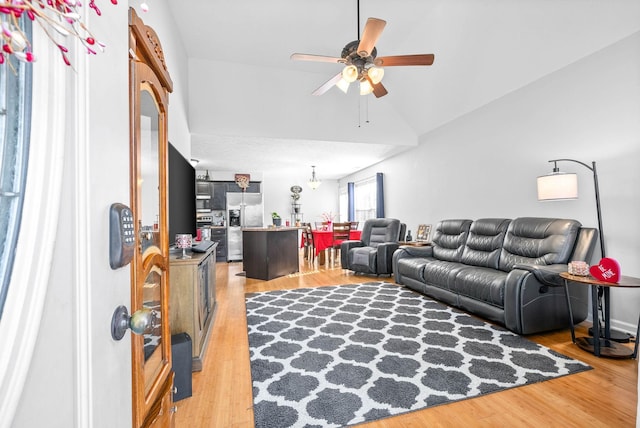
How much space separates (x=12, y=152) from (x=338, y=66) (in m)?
5.07

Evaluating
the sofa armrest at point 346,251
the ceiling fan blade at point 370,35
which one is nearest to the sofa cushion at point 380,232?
the sofa armrest at point 346,251

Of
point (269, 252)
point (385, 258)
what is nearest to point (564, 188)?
point (385, 258)

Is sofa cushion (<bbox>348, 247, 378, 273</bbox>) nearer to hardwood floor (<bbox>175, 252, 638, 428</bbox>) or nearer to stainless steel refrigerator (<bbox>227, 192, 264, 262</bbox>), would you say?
hardwood floor (<bbox>175, 252, 638, 428</bbox>)

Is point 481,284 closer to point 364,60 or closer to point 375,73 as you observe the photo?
point 375,73

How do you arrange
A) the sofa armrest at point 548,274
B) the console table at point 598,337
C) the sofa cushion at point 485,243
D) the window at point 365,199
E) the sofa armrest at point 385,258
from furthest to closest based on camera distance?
1. the window at point 365,199
2. the sofa armrest at point 385,258
3. the sofa cushion at point 485,243
4. the sofa armrest at point 548,274
5. the console table at point 598,337

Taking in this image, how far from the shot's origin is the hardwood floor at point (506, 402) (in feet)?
5.09

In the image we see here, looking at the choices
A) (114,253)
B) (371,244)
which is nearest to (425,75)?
(371,244)

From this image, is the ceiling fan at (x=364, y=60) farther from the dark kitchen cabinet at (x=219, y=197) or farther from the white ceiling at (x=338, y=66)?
the dark kitchen cabinet at (x=219, y=197)

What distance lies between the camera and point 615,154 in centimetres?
275

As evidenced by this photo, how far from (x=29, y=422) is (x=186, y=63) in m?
4.99

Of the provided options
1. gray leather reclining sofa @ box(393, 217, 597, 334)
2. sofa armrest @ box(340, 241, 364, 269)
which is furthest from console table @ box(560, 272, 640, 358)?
sofa armrest @ box(340, 241, 364, 269)

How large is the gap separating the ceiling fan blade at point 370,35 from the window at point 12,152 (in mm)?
2342

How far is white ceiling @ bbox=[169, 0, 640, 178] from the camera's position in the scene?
3.01 meters

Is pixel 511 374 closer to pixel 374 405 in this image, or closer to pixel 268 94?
pixel 374 405
